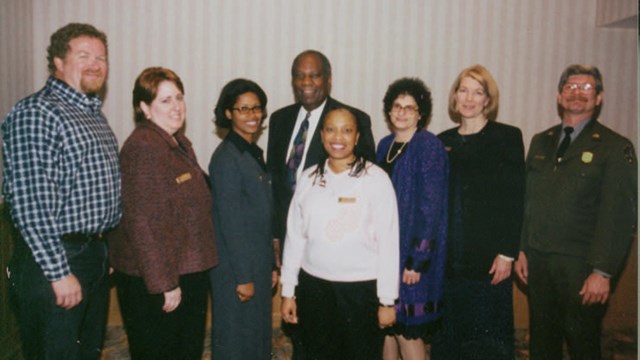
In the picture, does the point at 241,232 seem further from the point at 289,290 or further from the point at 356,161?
the point at 356,161

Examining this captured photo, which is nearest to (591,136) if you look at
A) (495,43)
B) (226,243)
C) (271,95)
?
(495,43)

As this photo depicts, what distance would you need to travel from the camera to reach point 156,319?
203 cm

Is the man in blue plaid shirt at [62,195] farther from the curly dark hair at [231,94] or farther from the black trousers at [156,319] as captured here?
the curly dark hair at [231,94]

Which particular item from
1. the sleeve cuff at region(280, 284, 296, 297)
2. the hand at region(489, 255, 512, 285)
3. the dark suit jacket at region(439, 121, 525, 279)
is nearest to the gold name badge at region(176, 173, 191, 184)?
the sleeve cuff at region(280, 284, 296, 297)

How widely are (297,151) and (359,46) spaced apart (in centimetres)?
135

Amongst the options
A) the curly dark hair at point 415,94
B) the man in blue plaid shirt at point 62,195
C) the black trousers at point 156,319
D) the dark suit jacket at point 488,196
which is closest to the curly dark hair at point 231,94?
the man in blue plaid shirt at point 62,195

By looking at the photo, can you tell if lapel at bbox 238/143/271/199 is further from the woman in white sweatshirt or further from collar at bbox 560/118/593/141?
collar at bbox 560/118/593/141

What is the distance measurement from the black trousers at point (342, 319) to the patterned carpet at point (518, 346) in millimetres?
1243

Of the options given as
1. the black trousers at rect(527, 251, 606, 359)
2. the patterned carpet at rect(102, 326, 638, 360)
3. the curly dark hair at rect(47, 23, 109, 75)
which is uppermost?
the curly dark hair at rect(47, 23, 109, 75)

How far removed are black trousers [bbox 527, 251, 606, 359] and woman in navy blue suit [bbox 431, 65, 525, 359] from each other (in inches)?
8.0

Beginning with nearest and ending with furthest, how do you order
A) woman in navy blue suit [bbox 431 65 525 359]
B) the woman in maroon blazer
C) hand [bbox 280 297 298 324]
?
1. the woman in maroon blazer
2. hand [bbox 280 297 298 324]
3. woman in navy blue suit [bbox 431 65 525 359]

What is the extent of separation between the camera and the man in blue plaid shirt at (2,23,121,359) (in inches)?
68.2

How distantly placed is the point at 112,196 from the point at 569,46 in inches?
139

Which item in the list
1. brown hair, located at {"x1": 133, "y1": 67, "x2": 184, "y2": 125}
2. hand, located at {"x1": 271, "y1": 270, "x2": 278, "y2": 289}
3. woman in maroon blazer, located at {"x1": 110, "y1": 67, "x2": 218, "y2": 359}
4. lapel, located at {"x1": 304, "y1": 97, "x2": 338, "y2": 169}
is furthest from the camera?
lapel, located at {"x1": 304, "y1": 97, "x2": 338, "y2": 169}
